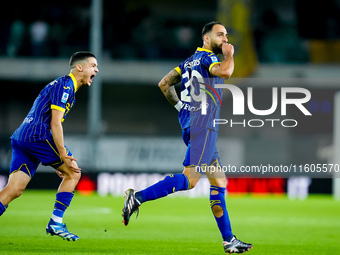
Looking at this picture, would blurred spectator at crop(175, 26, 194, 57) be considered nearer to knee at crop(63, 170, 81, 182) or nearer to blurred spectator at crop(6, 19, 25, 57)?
blurred spectator at crop(6, 19, 25, 57)

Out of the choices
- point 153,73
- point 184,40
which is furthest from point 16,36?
point 184,40

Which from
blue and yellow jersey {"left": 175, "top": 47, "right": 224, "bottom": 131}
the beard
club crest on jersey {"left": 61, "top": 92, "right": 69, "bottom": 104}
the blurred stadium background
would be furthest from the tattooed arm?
the blurred stadium background

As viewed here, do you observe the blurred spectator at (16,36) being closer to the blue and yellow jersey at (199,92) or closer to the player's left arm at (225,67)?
the blue and yellow jersey at (199,92)

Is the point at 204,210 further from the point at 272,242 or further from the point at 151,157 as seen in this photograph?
the point at 151,157

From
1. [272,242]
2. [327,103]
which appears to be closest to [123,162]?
[327,103]

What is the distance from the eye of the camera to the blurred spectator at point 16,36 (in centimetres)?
2519

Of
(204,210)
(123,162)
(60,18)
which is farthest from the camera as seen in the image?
(60,18)

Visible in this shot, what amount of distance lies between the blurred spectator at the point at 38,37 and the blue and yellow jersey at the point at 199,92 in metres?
18.3

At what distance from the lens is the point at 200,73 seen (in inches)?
289

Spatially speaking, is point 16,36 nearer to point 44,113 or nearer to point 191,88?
point 44,113

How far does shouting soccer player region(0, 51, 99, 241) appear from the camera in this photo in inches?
298

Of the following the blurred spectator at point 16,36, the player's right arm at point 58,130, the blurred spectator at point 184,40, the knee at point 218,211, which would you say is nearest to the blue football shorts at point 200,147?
the knee at point 218,211

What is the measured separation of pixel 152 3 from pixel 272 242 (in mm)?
21394

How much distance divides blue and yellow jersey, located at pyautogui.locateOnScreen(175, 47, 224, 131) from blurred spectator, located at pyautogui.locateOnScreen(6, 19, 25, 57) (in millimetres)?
18566
